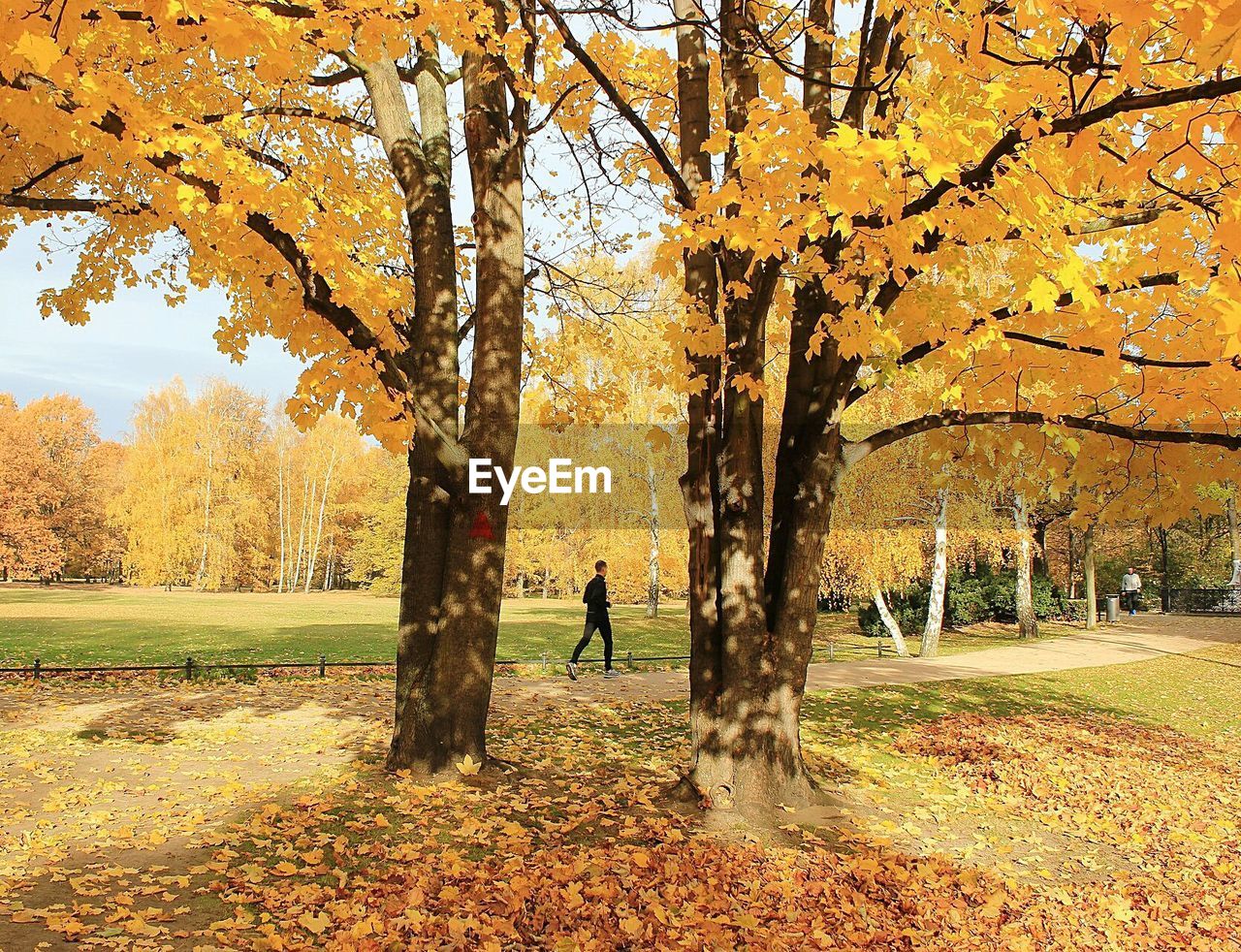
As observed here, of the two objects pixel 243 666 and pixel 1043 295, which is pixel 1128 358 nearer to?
pixel 1043 295

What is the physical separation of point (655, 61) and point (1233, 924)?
723cm

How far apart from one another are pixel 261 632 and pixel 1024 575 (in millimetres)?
19842

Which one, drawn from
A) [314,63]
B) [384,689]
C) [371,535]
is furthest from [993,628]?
[371,535]

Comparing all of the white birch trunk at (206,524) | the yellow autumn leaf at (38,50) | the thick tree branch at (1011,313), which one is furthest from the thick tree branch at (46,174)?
the white birch trunk at (206,524)

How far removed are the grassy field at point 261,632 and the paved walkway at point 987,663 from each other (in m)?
1.86

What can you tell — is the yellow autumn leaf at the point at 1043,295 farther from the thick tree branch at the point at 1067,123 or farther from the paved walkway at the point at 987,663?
the paved walkway at the point at 987,663

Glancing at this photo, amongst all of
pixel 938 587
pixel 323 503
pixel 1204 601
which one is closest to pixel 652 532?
pixel 938 587

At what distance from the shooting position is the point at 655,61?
680 cm

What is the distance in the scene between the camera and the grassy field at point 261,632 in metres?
15.0

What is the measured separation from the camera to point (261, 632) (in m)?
19.5

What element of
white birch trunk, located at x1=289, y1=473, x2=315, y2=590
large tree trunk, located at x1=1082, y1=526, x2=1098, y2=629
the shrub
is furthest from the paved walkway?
white birch trunk, located at x1=289, y1=473, x2=315, y2=590

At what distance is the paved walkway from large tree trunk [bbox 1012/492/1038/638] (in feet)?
2.29

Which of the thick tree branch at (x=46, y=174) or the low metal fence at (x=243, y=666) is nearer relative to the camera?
the thick tree branch at (x=46, y=174)

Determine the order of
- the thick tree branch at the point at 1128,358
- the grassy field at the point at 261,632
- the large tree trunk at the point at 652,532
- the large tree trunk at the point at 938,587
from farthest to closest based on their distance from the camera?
the large tree trunk at the point at 652,532 < the large tree trunk at the point at 938,587 < the grassy field at the point at 261,632 < the thick tree branch at the point at 1128,358
